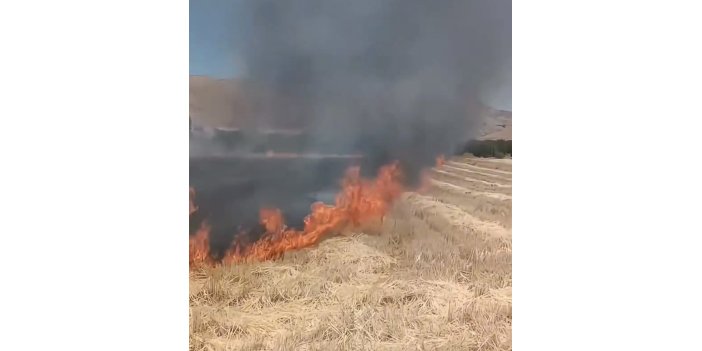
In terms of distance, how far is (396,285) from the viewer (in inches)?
79.1

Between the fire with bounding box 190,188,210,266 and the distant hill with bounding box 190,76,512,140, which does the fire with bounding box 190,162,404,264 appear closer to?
the fire with bounding box 190,188,210,266

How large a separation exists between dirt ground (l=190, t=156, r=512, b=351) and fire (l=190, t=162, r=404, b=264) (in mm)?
37

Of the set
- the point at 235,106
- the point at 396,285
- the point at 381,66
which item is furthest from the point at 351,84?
the point at 396,285

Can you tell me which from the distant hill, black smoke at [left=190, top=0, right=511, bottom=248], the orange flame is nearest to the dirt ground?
the orange flame

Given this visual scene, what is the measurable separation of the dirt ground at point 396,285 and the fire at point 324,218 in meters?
0.04

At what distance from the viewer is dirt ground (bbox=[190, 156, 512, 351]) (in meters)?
1.96

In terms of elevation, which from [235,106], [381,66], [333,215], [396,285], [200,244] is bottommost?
[396,285]

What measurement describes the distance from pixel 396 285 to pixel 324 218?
0.36m

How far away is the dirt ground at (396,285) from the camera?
1.96 metres

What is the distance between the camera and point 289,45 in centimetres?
199

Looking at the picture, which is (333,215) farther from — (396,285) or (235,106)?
(235,106)
